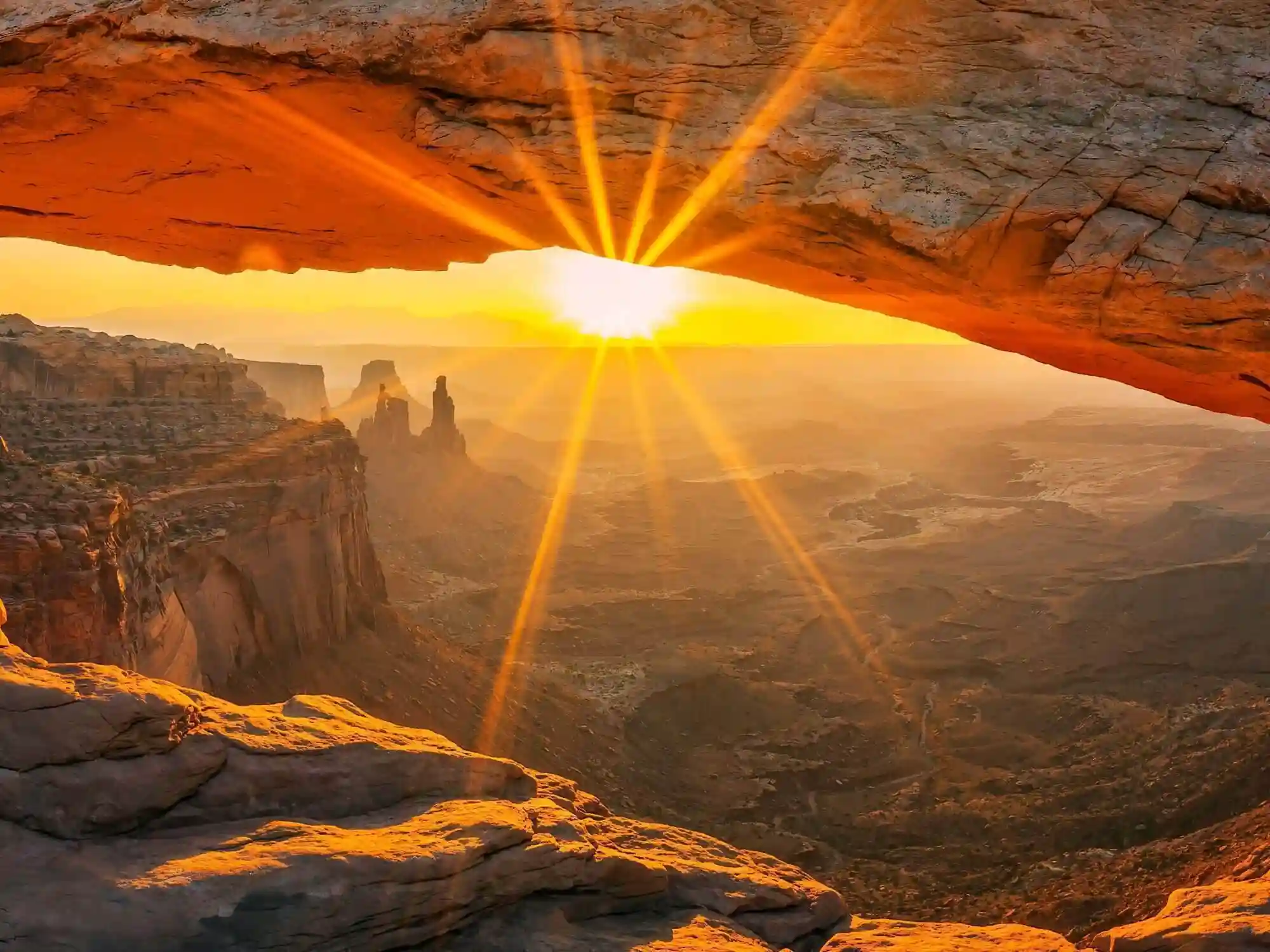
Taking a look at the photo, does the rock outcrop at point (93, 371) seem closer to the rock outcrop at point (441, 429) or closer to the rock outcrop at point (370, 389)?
the rock outcrop at point (441, 429)

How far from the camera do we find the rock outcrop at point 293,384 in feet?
250

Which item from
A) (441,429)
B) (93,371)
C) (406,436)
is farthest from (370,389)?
(93,371)

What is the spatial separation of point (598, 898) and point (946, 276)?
639 cm

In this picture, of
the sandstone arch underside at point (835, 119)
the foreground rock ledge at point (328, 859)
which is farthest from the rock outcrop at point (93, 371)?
the foreground rock ledge at point (328, 859)

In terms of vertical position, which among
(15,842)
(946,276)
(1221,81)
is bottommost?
(15,842)

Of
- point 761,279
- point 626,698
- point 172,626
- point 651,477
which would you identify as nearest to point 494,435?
point 651,477

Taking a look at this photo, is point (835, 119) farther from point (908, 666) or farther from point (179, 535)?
point (908, 666)

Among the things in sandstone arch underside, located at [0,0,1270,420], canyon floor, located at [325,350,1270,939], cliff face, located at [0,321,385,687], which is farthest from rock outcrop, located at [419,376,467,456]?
sandstone arch underside, located at [0,0,1270,420]

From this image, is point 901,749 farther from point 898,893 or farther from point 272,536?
point 272,536

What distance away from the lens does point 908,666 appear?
122ft

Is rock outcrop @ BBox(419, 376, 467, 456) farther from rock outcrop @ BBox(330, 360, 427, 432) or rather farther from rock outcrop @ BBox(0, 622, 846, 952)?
rock outcrop @ BBox(0, 622, 846, 952)

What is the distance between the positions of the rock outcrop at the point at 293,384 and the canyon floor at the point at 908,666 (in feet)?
76.3

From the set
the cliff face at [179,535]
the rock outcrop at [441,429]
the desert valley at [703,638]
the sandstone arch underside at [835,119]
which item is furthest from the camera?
the rock outcrop at [441,429]

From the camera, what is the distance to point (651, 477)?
95.2 metres
